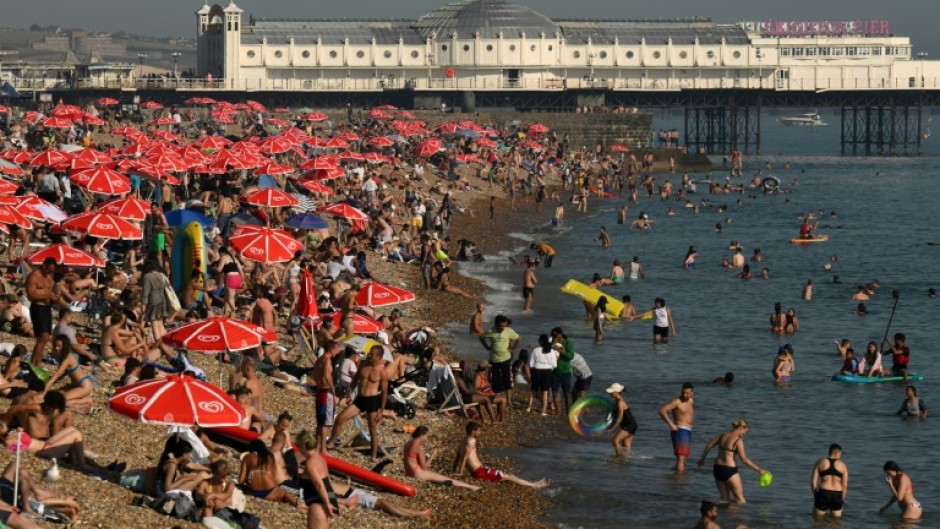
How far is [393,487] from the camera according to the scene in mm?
17672

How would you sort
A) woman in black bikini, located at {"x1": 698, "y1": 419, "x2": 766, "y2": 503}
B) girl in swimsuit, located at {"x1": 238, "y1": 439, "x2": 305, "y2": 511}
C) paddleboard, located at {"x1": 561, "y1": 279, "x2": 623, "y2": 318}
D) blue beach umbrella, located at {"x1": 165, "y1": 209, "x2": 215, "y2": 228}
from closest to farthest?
girl in swimsuit, located at {"x1": 238, "y1": 439, "x2": 305, "y2": 511}, woman in black bikini, located at {"x1": 698, "y1": 419, "x2": 766, "y2": 503}, blue beach umbrella, located at {"x1": 165, "y1": 209, "x2": 215, "y2": 228}, paddleboard, located at {"x1": 561, "y1": 279, "x2": 623, "y2": 318}

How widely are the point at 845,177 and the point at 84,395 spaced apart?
81.4 m

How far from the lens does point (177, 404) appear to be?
14.7 m

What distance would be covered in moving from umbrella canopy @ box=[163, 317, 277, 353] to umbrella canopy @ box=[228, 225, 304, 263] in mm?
6292

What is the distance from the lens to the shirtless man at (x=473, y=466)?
18.8 meters

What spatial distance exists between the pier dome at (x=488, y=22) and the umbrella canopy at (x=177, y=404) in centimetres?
9316

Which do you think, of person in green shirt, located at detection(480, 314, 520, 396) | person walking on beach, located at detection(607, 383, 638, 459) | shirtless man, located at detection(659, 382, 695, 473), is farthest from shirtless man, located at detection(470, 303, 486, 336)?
shirtless man, located at detection(659, 382, 695, 473)

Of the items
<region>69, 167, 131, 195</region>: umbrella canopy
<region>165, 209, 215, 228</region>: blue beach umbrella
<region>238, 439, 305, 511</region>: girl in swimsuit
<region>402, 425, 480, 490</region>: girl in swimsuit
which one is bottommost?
<region>402, 425, 480, 490</region>: girl in swimsuit

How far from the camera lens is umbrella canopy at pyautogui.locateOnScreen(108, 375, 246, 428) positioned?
48.1 ft

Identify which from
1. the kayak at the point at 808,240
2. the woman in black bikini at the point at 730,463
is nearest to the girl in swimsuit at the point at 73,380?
the woman in black bikini at the point at 730,463

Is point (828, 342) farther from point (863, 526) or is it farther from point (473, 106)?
point (473, 106)

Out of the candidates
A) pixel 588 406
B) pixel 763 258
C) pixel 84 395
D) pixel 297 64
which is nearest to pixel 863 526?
pixel 588 406

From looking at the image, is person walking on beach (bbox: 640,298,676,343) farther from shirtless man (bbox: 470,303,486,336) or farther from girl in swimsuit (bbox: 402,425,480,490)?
girl in swimsuit (bbox: 402,425,480,490)

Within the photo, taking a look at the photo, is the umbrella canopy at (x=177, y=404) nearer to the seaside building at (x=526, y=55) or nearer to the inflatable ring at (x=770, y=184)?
the inflatable ring at (x=770, y=184)
